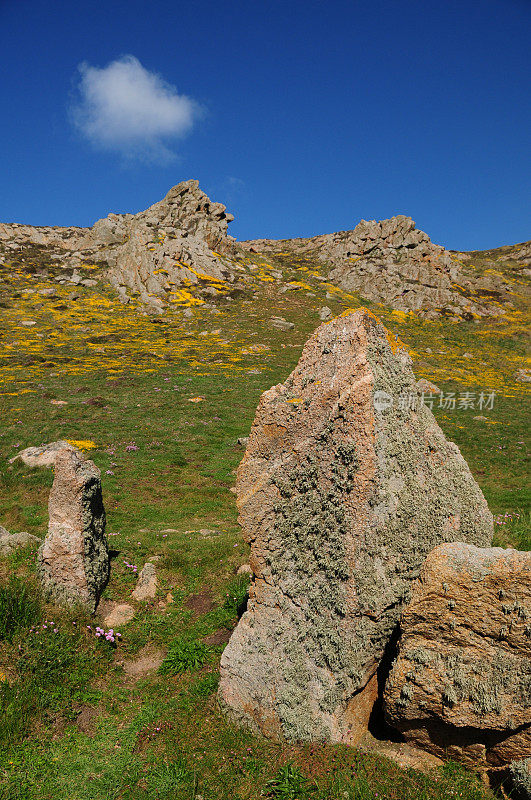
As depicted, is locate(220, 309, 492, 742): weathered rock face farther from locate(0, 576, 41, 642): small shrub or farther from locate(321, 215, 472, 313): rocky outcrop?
locate(321, 215, 472, 313): rocky outcrop

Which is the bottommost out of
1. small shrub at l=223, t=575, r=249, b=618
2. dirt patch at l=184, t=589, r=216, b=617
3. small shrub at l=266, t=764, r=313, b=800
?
dirt patch at l=184, t=589, r=216, b=617

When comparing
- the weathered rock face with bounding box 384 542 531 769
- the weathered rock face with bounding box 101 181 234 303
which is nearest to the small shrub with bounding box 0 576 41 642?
the weathered rock face with bounding box 384 542 531 769

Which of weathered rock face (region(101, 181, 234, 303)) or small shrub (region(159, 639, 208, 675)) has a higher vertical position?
weathered rock face (region(101, 181, 234, 303))

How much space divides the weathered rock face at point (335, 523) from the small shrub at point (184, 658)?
121 centimetres

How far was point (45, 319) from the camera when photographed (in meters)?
66.5

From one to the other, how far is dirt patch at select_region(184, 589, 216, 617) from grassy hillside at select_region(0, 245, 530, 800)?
2.1 inches

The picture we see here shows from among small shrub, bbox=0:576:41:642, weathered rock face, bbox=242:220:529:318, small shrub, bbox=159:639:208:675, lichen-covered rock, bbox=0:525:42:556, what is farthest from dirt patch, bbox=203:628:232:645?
weathered rock face, bbox=242:220:529:318

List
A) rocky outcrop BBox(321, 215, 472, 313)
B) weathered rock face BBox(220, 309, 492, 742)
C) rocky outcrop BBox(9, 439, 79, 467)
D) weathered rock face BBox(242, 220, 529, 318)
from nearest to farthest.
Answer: weathered rock face BBox(220, 309, 492, 742) → rocky outcrop BBox(9, 439, 79, 467) → weathered rock face BBox(242, 220, 529, 318) → rocky outcrop BBox(321, 215, 472, 313)

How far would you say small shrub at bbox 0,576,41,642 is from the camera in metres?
8.09

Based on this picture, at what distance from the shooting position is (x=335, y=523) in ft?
22.2

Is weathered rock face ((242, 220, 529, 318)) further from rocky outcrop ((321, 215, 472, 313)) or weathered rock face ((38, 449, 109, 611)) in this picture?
weathered rock face ((38, 449, 109, 611))

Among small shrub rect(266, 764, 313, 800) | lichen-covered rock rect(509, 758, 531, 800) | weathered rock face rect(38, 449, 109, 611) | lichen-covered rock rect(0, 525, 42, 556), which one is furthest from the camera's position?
lichen-covered rock rect(0, 525, 42, 556)

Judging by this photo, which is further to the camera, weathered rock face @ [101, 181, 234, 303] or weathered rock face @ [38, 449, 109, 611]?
weathered rock face @ [101, 181, 234, 303]

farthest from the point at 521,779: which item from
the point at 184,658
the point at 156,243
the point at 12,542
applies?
the point at 156,243
